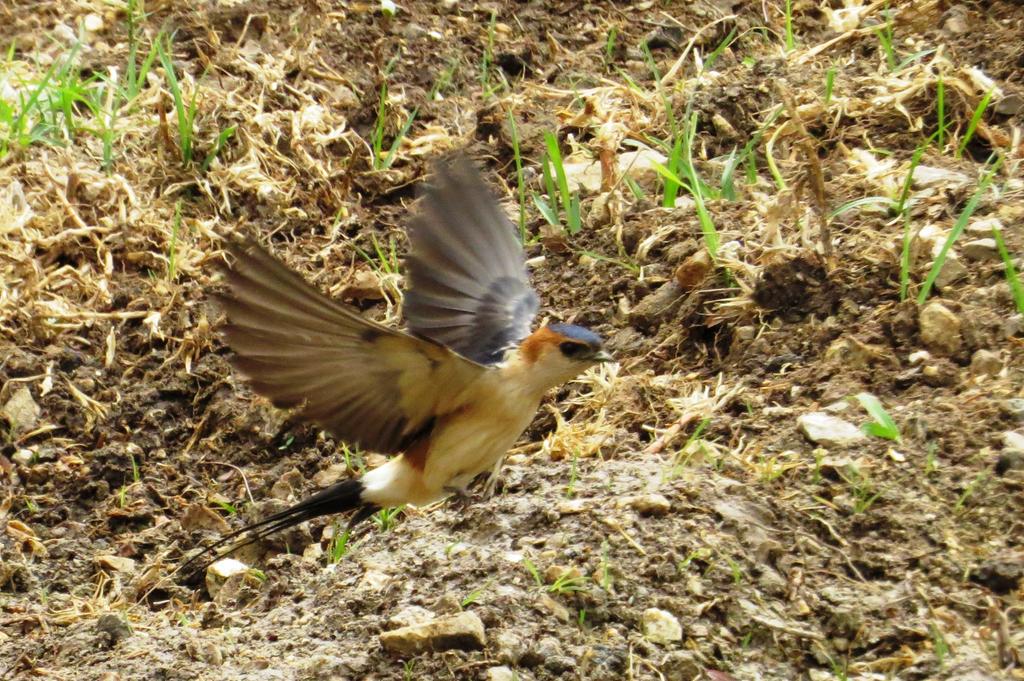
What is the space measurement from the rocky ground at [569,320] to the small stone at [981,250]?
13 millimetres

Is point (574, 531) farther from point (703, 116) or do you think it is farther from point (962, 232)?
point (703, 116)

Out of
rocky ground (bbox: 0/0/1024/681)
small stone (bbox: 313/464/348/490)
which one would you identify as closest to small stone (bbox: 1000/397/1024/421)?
rocky ground (bbox: 0/0/1024/681)

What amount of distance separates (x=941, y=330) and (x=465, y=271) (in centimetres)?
146

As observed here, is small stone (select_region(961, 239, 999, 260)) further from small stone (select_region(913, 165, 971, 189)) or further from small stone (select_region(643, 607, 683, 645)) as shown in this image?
small stone (select_region(643, 607, 683, 645))

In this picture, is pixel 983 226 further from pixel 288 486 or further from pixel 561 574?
pixel 288 486

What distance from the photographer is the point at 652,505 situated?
153 inches

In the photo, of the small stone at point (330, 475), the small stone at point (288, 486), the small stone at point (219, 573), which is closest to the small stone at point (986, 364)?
the small stone at point (330, 475)

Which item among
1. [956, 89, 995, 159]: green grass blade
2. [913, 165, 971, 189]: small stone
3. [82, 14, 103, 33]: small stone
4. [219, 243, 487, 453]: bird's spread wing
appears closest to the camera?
[219, 243, 487, 453]: bird's spread wing

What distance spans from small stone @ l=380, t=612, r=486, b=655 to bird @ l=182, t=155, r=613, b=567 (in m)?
0.46

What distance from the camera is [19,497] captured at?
15.3 ft

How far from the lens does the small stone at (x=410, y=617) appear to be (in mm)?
3670

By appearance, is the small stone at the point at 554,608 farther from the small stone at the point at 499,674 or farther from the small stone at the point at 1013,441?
the small stone at the point at 1013,441

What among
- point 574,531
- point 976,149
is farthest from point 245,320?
point 976,149

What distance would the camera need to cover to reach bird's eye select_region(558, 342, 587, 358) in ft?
12.6
